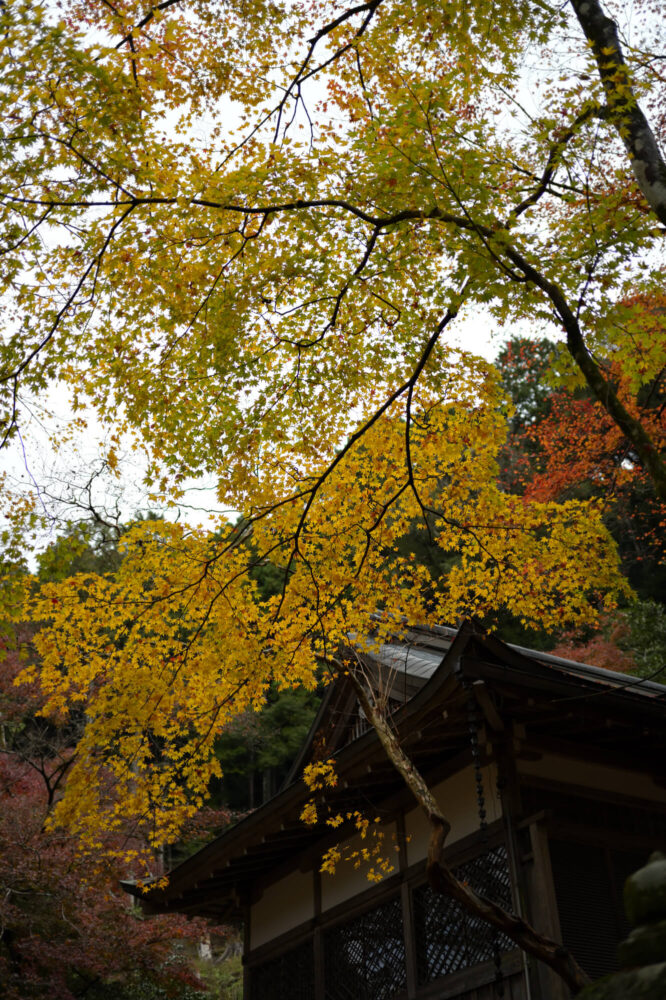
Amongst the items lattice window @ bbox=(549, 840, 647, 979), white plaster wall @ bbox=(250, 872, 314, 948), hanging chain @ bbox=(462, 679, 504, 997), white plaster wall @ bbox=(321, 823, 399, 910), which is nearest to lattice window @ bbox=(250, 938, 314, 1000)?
white plaster wall @ bbox=(250, 872, 314, 948)

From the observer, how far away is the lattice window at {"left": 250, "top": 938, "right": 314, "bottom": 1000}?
1097 cm

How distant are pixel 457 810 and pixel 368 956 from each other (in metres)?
2.30

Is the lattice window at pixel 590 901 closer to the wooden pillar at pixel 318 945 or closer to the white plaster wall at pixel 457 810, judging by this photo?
the white plaster wall at pixel 457 810

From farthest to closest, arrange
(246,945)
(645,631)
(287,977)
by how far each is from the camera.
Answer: (645,631) < (246,945) < (287,977)

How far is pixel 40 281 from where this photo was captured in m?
6.94

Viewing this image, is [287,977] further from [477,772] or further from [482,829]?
[482,829]

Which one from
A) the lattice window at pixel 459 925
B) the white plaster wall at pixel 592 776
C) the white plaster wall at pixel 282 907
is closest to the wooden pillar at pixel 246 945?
the white plaster wall at pixel 282 907

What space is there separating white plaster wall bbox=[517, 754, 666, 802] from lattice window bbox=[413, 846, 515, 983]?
880 millimetres

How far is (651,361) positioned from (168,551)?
5331 millimetres

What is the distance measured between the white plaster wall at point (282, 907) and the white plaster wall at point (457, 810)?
2530mm

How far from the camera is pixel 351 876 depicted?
10.6 meters

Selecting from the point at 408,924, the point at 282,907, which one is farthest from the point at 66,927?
the point at 408,924

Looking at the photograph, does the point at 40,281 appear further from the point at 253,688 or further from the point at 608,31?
the point at 608,31

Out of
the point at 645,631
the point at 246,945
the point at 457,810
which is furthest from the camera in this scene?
the point at 645,631
